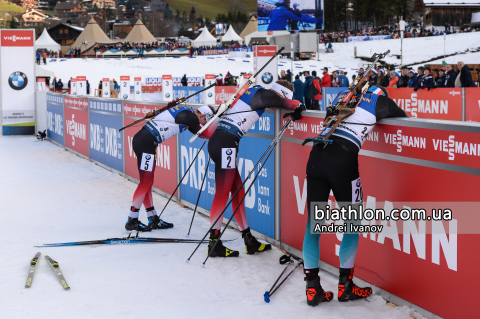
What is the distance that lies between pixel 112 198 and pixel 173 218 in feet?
6.06

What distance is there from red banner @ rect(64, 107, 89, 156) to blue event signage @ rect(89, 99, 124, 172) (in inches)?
22.2

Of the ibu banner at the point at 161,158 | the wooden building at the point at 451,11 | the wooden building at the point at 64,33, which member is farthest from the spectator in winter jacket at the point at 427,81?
the wooden building at the point at 64,33

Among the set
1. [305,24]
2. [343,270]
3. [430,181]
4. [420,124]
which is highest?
[305,24]

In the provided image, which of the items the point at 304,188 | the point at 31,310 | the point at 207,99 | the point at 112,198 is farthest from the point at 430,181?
the point at 207,99

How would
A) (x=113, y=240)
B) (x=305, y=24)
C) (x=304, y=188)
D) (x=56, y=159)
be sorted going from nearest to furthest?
1. (x=304, y=188)
2. (x=113, y=240)
3. (x=56, y=159)
4. (x=305, y=24)

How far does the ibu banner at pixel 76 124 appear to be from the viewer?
1351 cm

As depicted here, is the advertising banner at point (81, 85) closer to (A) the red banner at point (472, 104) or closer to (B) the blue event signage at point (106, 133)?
(B) the blue event signage at point (106, 133)

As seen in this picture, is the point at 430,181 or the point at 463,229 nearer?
the point at 463,229

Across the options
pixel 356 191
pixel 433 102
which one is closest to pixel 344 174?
pixel 356 191

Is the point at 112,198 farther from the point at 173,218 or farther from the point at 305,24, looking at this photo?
the point at 305,24

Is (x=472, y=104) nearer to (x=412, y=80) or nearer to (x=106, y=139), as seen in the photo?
(x=412, y=80)

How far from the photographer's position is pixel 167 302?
4.25m

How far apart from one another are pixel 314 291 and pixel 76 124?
459 inches

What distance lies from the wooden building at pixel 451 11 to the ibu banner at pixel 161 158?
65.6 m
